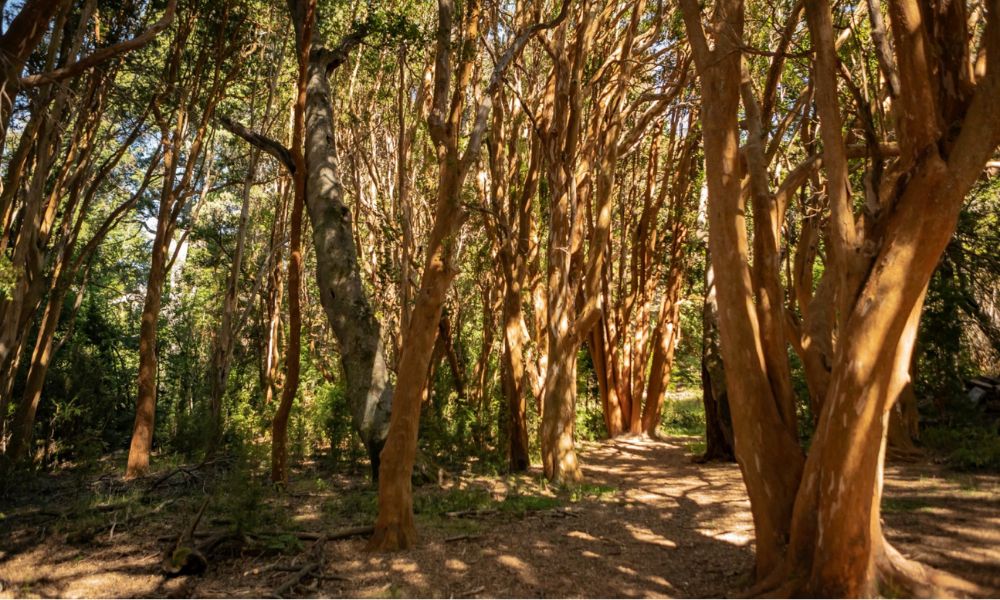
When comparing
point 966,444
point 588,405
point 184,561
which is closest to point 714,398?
point 966,444

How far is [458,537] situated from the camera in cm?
613

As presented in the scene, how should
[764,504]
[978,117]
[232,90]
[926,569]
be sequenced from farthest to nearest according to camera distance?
[232,90] → [764,504] → [926,569] → [978,117]

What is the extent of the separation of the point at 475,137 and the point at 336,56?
5.10m

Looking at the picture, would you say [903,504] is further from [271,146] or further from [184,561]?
[271,146]

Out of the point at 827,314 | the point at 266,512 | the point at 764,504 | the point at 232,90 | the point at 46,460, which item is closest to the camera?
the point at 764,504

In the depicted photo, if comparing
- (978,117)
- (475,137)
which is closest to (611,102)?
(475,137)

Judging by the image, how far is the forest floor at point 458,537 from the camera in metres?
4.92

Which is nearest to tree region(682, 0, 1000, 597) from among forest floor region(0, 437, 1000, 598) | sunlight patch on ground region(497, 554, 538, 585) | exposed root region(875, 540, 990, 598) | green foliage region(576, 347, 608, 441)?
exposed root region(875, 540, 990, 598)

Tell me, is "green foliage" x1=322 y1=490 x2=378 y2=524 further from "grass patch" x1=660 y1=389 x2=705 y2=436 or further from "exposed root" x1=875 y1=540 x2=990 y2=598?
"grass patch" x1=660 y1=389 x2=705 y2=436

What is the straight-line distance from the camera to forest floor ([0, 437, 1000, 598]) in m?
4.92

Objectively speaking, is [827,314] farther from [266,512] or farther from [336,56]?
[336,56]

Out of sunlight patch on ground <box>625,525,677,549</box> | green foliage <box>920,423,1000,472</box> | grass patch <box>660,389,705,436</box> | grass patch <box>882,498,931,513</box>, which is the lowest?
sunlight patch on ground <box>625,525,677,549</box>

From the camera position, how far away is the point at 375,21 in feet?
31.3

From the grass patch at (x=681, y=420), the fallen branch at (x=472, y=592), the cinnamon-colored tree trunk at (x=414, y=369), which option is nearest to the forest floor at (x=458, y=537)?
the fallen branch at (x=472, y=592)
